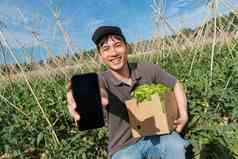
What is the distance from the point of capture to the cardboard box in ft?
7.64

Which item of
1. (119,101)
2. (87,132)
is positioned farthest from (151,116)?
(87,132)

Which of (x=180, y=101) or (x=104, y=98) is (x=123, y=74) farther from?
(x=180, y=101)

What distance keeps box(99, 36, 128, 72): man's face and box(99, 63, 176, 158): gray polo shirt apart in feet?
0.38

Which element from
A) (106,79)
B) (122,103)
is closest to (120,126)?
(122,103)

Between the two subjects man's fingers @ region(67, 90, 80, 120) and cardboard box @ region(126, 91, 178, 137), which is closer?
man's fingers @ region(67, 90, 80, 120)

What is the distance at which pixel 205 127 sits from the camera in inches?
117

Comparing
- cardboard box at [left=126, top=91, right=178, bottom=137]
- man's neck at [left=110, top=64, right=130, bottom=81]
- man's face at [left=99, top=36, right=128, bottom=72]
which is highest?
man's face at [left=99, top=36, right=128, bottom=72]

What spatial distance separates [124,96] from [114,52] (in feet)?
0.99

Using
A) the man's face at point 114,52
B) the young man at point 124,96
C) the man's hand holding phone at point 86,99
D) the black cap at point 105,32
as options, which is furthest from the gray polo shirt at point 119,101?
the man's hand holding phone at point 86,99

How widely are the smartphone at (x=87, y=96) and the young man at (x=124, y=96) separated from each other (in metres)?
0.26

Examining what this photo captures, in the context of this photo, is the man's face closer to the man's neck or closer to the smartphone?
the man's neck

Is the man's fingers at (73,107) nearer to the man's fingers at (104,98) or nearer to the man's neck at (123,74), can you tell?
the man's fingers at (104,98)

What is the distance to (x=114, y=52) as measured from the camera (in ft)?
7.93

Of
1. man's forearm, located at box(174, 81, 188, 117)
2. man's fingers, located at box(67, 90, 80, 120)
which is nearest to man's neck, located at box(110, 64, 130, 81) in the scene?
man's forearm, located at box(174, 81, 188, 117)
